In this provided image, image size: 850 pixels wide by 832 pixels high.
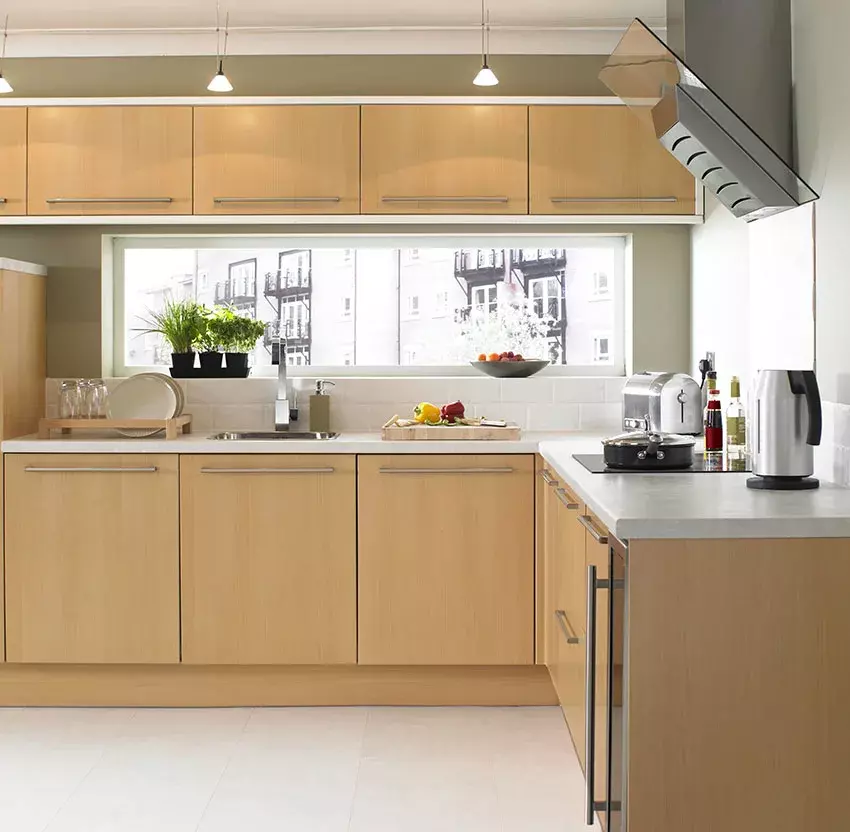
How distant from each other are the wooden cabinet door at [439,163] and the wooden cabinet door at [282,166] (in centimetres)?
8

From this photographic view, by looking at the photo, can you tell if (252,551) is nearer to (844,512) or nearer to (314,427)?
(314,427)

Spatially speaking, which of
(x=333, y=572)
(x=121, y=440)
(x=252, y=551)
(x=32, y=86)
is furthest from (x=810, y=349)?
(x=32, y=86)

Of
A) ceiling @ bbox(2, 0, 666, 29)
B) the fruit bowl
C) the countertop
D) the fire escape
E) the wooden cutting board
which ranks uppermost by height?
ceiling @ bbox(2, 0, 666, 29)

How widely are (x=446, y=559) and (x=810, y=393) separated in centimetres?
154

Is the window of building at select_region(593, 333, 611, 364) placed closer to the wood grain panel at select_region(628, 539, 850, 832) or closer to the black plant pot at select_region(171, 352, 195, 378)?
the black plant pot at select_region(171, 352, 195, 378)

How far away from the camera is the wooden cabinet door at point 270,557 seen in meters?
3.39

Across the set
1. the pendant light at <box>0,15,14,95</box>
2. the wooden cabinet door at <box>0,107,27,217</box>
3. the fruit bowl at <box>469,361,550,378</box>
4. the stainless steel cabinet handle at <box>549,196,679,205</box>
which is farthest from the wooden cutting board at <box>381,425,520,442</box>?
the pendant light at <box>0,15,14,95</box>

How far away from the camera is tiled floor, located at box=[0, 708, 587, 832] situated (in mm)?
2609

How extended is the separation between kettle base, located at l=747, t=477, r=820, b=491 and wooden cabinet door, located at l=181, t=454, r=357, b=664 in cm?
151

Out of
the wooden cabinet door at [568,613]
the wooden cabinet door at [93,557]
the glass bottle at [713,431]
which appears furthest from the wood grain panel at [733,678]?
the wooden cabinet door at [93,557]

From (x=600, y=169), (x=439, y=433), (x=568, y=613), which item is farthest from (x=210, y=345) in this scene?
(x=568, y=613)

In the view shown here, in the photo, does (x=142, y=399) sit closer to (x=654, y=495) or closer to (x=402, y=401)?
(x=402, y=401)

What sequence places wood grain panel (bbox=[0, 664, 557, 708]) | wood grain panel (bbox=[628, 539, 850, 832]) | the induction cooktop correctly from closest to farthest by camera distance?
wood grain panel (bbox=[628, 539, 850, 832]) → the induction cooktop → wood grain panel (bbox=[0, 664, 557, 708])

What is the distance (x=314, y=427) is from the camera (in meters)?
3.90
